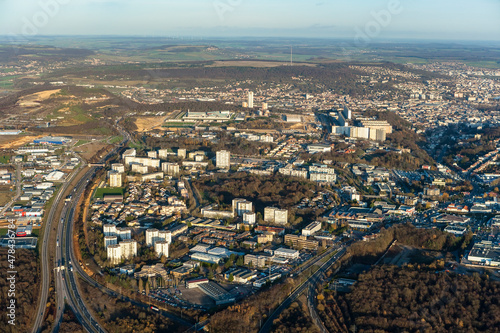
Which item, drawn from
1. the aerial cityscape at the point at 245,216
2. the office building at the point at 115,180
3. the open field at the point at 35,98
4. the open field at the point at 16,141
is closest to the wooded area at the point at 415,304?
the aerial cityscape at the point at 245,216

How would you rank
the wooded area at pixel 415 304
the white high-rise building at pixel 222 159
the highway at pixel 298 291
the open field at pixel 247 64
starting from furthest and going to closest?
the open field at pixel 247 64
the white high-rise building at pixel 222 159
the highway at pixel 298 291
the wooded area at pixel 415 304

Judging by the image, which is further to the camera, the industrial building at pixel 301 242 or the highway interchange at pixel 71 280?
the industrial building at pixel 301 242

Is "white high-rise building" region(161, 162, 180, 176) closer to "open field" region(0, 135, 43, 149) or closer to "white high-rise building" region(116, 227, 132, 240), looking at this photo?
"white high-rise building" region(116, 227, 132, 240)

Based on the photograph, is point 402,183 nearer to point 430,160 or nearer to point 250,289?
point 430,160

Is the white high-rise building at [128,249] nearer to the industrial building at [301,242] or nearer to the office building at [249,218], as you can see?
the office building at [249,218]

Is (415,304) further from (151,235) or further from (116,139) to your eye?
(116,139)

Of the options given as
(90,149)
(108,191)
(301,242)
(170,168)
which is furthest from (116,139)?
(301,242)
